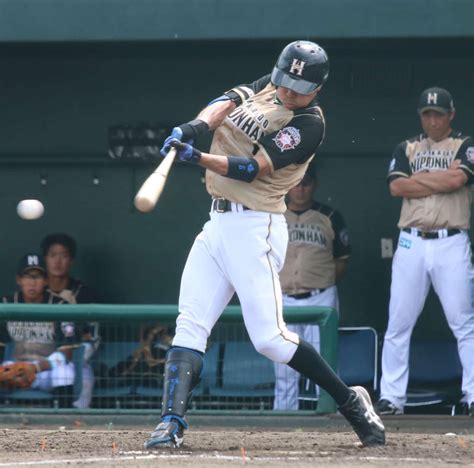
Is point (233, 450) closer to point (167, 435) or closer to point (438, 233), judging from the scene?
point (167, 435)

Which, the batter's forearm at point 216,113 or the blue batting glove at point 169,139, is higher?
the batter's forearm at point 216,113

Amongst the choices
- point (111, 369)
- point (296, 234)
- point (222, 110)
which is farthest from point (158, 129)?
point (222, 110)

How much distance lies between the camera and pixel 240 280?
4684 mm

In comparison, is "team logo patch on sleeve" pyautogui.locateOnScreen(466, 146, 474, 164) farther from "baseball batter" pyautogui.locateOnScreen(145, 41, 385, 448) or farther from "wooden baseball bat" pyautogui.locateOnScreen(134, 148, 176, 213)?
"wooden baseball bat" pyautogui.locateOnScreen(134, 148, 176, 213)

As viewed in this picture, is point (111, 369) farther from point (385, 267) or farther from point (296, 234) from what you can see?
point (385, 267)

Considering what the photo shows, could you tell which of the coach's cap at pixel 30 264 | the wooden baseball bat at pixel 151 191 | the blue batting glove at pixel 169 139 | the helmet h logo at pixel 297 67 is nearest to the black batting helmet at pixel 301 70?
the helmet h logo at pixel 297 67

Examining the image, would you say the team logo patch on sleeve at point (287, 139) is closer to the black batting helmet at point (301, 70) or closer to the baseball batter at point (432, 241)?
the black batting helmet at point (301, 70)

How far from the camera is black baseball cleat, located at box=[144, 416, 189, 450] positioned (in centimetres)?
461

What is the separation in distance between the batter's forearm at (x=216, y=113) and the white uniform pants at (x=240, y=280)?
32 centimetres

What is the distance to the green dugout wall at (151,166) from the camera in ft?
25.5

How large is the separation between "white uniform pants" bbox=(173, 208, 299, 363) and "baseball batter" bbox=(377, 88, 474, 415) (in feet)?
7.01

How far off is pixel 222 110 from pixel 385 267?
3.30 m

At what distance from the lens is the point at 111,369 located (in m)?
6.75

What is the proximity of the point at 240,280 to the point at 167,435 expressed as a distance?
62 cm
